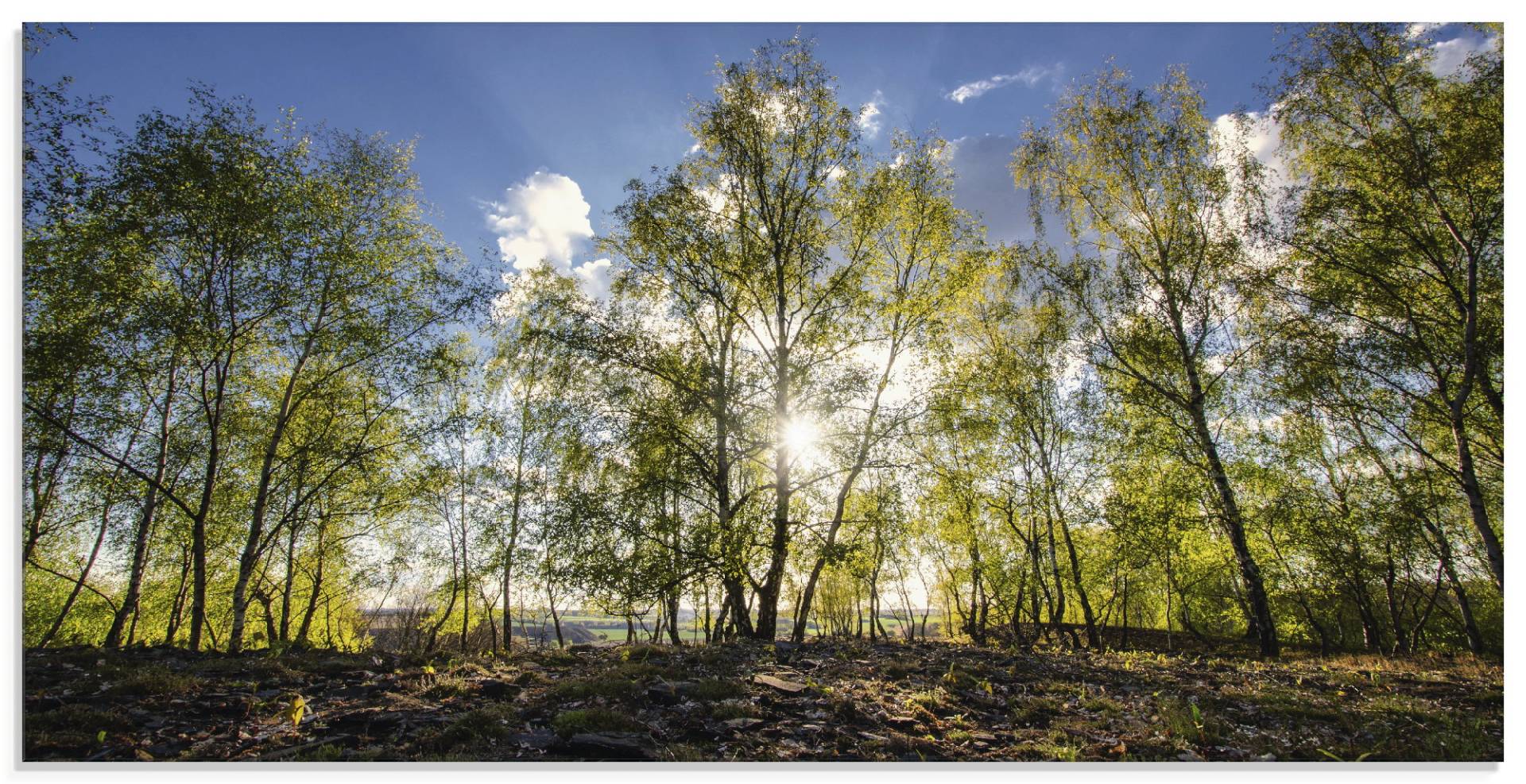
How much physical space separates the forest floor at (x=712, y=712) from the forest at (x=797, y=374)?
0.29 feet

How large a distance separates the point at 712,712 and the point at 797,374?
738cm

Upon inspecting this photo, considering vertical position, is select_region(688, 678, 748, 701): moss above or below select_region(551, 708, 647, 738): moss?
below

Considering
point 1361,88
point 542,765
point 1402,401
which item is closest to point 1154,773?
point 542,765

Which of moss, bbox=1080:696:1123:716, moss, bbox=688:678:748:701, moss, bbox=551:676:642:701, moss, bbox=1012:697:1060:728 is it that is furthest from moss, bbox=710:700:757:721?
moss, bbox=1080:696:1123:716

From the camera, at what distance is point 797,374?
38.2 ft

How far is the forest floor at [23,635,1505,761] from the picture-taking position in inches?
177

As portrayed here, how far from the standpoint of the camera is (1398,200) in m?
8.68

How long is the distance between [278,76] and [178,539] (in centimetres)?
1460

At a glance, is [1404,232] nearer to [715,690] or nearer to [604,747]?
[715,690]

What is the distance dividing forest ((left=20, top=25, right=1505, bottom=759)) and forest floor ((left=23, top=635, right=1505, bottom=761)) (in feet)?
0.29

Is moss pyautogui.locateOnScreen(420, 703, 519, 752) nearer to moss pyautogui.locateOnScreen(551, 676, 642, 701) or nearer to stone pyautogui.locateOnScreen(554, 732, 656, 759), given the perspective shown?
stone pyautogui.locateOnScreen(554, 732, 656, 759)

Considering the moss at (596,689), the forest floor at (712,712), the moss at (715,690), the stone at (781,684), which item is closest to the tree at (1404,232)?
the forest floor at (712,712)

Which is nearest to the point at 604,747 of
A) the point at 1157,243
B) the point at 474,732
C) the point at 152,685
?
the point at 474,732
